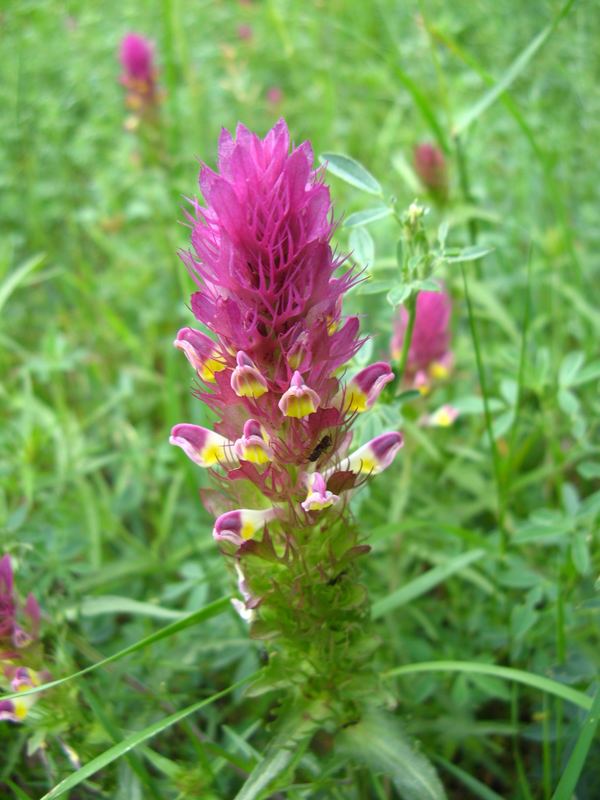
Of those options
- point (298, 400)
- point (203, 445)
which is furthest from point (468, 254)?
point (203, 445)

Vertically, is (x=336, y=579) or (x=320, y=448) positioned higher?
(x=320, y=448)

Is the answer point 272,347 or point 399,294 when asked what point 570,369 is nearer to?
point 399,294

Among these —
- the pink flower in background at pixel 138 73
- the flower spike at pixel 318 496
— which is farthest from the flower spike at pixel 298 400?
the pink flower in background at pixel 138 73

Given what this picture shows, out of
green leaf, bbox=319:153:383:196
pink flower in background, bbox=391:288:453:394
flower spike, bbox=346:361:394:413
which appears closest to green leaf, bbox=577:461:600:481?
pink flower in background, bbox=391:288:453:394

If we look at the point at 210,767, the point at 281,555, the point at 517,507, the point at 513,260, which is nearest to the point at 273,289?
the point at 281,555

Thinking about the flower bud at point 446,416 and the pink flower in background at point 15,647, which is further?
the flower bud at point 446,416

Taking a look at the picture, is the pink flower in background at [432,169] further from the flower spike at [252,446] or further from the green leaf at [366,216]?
the flower spike at [252,446]
